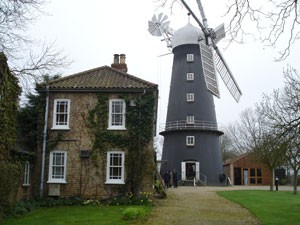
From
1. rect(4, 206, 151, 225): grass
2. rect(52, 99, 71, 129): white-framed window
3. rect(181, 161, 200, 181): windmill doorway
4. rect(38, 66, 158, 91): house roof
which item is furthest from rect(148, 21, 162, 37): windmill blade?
rect(4, 206, 151, 225): grass

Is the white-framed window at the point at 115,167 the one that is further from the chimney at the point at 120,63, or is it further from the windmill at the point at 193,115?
the windmill at the point at 193,115

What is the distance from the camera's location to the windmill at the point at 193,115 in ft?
126

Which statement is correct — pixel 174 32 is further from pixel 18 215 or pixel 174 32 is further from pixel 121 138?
pixel 18 215

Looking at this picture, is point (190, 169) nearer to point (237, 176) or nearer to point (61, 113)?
point (237, 176)

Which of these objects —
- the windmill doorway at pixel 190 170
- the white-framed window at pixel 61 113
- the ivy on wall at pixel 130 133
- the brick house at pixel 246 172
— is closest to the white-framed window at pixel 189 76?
the windmill doorway at pixel 190 170

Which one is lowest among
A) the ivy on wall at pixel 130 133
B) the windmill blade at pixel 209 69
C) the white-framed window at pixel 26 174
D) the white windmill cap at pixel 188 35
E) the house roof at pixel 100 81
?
the white-framed window at pixel 26 174

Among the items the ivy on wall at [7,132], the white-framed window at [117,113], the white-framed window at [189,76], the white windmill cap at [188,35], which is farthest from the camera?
the white windmill cap at [188,35]

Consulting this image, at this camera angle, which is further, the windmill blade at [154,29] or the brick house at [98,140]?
the windmill blade at [154,29]

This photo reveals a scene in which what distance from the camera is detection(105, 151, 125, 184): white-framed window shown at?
21.1m

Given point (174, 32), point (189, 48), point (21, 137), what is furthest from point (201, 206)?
point (174, 32)

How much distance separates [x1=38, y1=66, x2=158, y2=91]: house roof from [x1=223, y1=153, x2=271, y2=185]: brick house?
2937 centimetres

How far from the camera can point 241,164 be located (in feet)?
161

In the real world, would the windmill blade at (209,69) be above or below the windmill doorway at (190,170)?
above

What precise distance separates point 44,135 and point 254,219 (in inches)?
480
